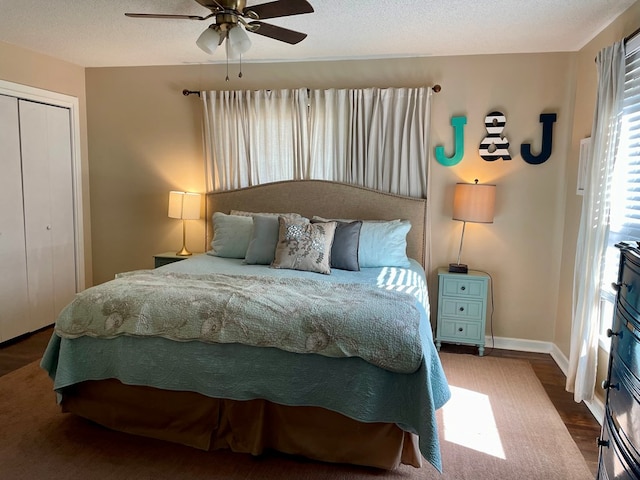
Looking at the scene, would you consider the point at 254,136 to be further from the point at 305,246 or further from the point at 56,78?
the point at 56,78

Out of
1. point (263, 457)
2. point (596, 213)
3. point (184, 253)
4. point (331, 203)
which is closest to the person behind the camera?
point (263, 457)

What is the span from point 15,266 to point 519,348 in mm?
4425

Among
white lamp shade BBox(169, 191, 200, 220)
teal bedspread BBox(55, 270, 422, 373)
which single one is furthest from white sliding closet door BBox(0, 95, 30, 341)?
teal bedspread BBox(55, 270, 422, 373)

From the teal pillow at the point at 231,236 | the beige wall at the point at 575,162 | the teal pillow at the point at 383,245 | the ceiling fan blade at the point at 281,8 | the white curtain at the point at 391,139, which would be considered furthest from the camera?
the white curtain at the point at 391,139

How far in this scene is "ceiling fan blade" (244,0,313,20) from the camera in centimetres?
225

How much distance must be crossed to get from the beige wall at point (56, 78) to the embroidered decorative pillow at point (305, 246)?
8.09 feet

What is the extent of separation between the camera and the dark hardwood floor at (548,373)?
2.46 m

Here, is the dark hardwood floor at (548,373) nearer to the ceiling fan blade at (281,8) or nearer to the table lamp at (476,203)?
the table lamp at (476,203)

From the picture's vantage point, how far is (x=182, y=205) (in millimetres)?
4078

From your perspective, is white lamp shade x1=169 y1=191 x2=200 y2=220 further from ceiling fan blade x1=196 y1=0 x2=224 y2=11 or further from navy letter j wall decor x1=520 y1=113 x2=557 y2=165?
navy letter j wall decor x1=520 y1=113 x2=557 y2=165

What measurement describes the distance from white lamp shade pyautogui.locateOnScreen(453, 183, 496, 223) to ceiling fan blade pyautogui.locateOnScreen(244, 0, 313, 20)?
191cm

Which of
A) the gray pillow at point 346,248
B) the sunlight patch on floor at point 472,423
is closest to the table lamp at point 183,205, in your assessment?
the gray pillow at point 346,248

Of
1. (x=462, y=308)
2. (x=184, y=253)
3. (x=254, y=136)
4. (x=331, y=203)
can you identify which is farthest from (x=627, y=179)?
(x=184, y=253)

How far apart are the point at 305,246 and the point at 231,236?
0.81 m
